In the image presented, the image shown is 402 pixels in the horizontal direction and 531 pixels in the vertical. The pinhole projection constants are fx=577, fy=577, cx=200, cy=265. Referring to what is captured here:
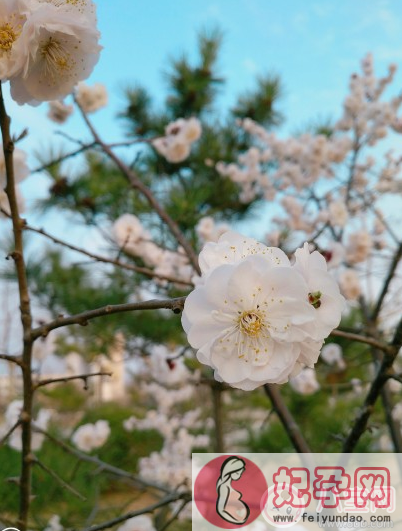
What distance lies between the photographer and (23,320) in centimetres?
53

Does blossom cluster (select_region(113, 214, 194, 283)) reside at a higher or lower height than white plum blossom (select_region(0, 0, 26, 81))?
higher

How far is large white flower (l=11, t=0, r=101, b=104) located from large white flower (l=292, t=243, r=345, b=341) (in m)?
0.27

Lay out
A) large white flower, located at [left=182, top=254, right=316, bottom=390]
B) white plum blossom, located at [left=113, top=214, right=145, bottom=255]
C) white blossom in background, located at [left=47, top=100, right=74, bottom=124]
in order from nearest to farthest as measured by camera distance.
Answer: large white flower, located at [left=182, top=254, right=316, bottom=390], white blossom in background, located at [left=47, top=100, right=74, bottom=124], white plum blossom, located at [left=113, top=214, right=145, bottom=255]

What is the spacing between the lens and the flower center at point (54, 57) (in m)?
0.50

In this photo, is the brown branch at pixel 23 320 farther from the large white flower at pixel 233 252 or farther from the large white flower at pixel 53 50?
the large white flower at pixel 233 252

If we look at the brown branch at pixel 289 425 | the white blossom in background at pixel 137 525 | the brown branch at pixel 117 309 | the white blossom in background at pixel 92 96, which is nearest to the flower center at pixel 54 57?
the brown branch at pixel 117 309

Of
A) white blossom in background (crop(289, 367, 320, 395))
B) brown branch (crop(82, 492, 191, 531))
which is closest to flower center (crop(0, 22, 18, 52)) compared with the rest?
brown branch (crop(82, 492, 191, 531))

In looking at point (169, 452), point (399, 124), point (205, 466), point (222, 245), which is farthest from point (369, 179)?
point (222, 245)

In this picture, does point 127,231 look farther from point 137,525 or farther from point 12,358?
point 12,358

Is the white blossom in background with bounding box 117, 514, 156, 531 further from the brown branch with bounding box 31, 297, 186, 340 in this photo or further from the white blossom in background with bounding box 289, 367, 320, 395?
the white blossom in background with bounding box 289, 367, 320, 395

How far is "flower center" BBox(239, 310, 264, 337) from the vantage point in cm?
41

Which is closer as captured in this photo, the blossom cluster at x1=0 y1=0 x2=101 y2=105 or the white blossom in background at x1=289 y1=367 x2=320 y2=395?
the blossom cluster at x1=0 y1=0 x2=101 y2=105

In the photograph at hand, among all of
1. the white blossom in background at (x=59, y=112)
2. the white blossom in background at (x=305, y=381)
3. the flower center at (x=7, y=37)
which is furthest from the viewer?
the white blossom in background at (x=305, y=381)

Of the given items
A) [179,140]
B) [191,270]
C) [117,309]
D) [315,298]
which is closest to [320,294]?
[315,298]
